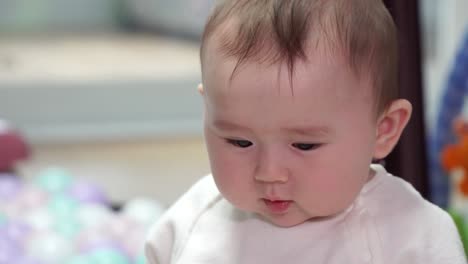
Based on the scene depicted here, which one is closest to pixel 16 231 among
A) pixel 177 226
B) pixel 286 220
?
pixel 177 226

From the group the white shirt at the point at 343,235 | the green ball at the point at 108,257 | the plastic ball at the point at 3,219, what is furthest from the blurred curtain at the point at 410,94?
the plastic ball at the point at 3,219

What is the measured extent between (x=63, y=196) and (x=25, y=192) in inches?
2.5

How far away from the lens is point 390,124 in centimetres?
80

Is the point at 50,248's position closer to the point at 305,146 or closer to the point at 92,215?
the point at 92,215

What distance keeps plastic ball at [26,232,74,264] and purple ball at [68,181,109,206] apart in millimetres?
174

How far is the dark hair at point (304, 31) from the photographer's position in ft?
2.34

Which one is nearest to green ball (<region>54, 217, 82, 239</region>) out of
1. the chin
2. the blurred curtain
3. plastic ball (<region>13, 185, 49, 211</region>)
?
plastic ball (<region>13, 185, 49, 211</region>)

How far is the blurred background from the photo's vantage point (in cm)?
206

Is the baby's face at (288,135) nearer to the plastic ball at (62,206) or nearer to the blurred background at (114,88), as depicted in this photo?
the plastic ball at (62,206)

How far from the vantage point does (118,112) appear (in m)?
2.45

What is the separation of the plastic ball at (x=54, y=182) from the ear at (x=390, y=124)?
0.91 metres

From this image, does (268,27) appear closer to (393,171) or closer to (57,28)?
(393,171)

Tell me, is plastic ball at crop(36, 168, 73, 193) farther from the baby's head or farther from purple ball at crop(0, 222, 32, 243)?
the baby's head

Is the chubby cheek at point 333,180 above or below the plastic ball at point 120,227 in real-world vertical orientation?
above
